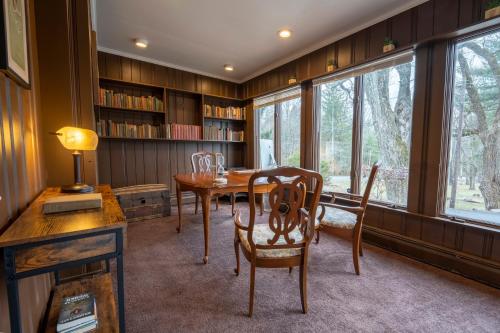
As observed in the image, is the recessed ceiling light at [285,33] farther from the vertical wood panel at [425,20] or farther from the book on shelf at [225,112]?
the book on shelf at [225,112]

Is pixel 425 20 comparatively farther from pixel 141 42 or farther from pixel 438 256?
pixel 141 42

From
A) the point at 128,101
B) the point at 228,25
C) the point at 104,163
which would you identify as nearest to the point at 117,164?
the point at 104,163

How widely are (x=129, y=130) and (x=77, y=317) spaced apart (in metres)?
2.97

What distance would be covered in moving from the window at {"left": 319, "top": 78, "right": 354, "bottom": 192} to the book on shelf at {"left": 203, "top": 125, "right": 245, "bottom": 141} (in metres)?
1.94

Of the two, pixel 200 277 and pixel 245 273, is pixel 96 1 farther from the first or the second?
pixel 245 273

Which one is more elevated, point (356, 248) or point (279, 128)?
point (279, 128)

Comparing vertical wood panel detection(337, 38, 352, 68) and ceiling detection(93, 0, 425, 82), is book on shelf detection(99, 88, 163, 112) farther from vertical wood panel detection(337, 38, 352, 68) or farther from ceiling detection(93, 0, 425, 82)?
vertical wood panel detection(337, 38, 352, 68)

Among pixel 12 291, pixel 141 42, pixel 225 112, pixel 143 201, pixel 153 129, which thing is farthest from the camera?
pixel 225 112

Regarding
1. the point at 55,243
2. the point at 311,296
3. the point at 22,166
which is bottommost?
the point at 311,296

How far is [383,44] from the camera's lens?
7.86 ft

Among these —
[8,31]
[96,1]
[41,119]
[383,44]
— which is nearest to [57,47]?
[41,119]

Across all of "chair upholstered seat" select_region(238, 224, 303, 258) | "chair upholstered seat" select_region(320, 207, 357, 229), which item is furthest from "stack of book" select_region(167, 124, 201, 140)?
"chair upholstered seat" select_region(320, 207, 357, 229)

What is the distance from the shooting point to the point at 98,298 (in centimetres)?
132

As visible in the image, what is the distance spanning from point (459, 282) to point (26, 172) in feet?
10.1
